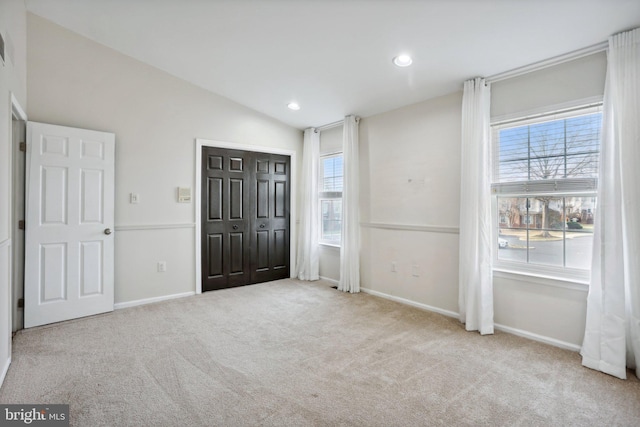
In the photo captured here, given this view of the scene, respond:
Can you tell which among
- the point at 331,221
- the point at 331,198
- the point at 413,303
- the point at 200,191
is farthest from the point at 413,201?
the point at 200,191

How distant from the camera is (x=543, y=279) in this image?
2.94 m

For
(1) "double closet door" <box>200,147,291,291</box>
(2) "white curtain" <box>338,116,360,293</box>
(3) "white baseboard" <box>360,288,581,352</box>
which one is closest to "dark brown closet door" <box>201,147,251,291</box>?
(1) "double closet door" <box>200,147,291,291</box>

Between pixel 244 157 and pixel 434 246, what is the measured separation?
293 centimetres

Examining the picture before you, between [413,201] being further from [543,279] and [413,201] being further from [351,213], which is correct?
[543,279]

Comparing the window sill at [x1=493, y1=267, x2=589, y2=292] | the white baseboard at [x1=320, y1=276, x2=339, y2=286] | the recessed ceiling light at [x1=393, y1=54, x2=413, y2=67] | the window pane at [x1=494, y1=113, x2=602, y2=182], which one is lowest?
the white baseboard at [x1=320, y1=276, x2=339, y2=286]

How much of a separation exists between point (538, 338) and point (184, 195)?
422 centimetres

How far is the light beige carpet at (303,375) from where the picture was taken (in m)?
1.91

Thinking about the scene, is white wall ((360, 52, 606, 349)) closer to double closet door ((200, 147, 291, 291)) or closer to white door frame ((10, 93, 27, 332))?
double closet door ((200, 147, 291, 291))

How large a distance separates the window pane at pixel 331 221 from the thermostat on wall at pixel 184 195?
80.6 inches

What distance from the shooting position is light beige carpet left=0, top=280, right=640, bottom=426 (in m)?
1.91

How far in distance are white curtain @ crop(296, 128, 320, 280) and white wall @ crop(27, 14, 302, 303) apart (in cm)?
122

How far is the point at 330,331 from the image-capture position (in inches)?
124

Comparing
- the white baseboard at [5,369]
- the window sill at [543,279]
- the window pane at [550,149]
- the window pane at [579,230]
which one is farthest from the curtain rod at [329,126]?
the white baseboard at [5,369]

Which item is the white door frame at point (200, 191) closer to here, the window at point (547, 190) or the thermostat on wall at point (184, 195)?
the thermostat on wall at point (184, 195)
